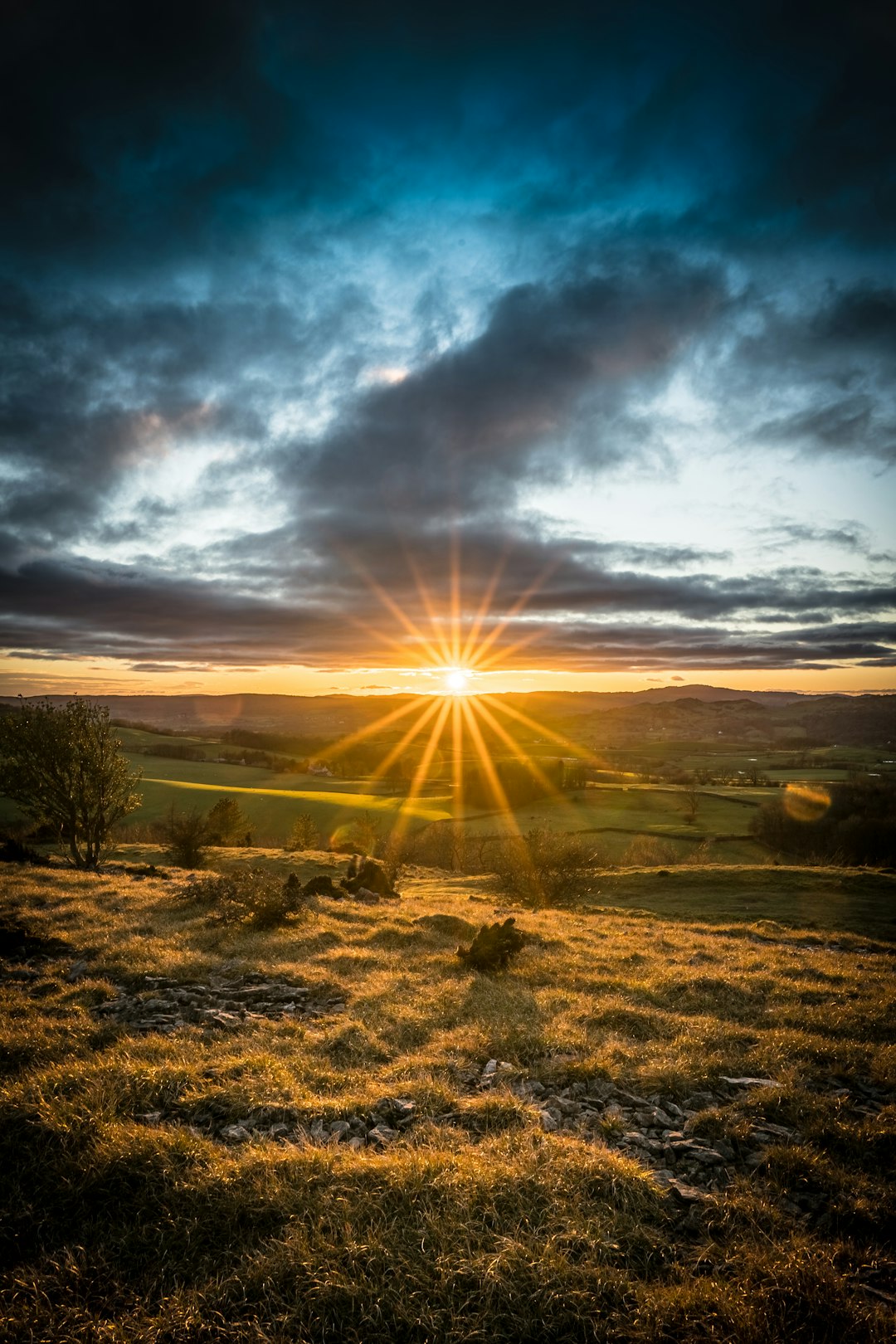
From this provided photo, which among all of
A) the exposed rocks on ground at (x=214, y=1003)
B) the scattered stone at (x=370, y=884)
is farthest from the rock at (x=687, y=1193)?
the scattered stone at (x=370, y=884)

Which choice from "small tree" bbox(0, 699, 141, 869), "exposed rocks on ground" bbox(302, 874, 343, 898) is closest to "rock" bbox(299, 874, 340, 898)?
"exposed rocks on ground" bbox(302, 874, 343, 898)

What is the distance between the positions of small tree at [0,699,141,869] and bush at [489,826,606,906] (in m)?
22.8

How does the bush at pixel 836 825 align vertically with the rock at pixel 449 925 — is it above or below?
below

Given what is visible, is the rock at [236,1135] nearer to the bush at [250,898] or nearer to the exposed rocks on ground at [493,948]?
the exposed rocks on ground at [493,948]

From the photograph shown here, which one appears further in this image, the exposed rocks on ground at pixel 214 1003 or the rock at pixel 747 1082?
the exposed rocks on ground at pixel 214 1003

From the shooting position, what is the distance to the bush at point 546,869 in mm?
34156

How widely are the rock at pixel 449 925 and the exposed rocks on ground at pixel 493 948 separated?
3.02m

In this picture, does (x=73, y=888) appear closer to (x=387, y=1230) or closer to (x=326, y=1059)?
(x=326, y=1059)

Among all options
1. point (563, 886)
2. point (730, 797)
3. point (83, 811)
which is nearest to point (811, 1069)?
point (563, 886)

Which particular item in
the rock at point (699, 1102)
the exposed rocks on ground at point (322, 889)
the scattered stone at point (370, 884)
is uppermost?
the rock at point (699, 1102)

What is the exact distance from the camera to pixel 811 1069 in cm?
973

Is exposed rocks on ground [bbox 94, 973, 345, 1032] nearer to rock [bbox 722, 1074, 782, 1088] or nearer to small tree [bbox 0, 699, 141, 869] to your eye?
rock [bbox 722, 1074, 782, 1088]

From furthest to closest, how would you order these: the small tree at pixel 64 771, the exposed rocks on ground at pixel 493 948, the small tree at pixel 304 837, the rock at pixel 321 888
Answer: the small tree at pixel 304 837 < the small tree at pixel 64 771 < the rock at pixel 321 888 < the exposed rocks on ground at pixel 493 948

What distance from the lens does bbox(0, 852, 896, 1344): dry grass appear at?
5078mm
